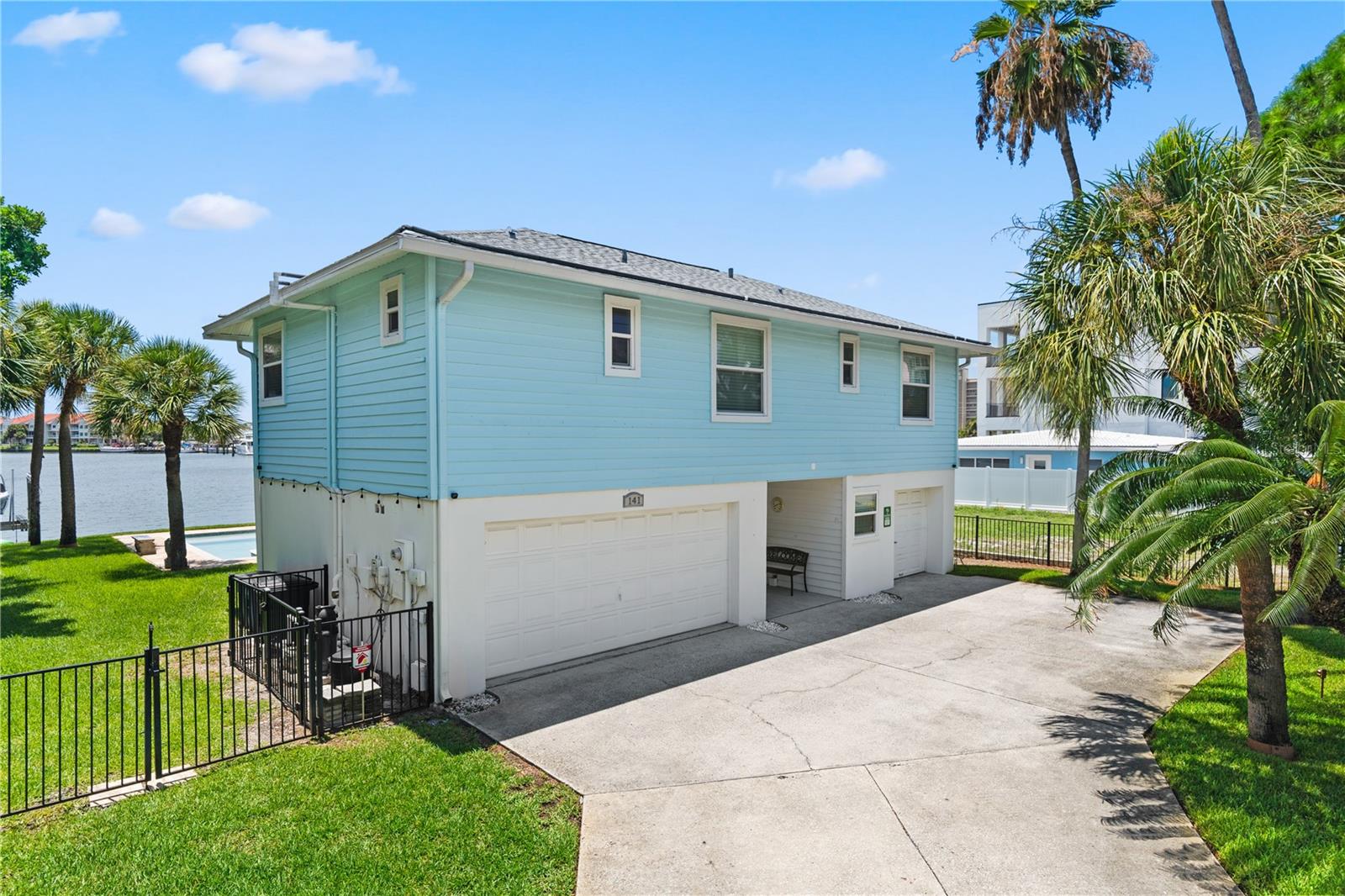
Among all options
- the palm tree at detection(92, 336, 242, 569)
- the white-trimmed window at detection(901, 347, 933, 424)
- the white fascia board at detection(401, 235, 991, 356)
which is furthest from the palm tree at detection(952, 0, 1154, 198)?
the palm tree at detection(92, 336, 242, 569)

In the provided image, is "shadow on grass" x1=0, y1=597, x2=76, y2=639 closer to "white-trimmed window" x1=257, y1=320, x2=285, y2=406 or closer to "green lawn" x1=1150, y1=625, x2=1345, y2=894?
"white-trimmed window" x1=257, y1=320, x2=285, y2=406

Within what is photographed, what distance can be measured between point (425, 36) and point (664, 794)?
A: 10407mm

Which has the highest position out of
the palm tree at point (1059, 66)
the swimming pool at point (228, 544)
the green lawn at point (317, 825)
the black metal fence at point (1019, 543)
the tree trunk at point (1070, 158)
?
the palm tree at point (1059, 66)

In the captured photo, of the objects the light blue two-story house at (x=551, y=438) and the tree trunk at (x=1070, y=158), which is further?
the tree trunk at (x=1070, y=158)

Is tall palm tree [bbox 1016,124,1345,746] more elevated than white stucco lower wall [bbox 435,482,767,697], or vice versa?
tall palm tree [bbox 1016,124,1345,746]

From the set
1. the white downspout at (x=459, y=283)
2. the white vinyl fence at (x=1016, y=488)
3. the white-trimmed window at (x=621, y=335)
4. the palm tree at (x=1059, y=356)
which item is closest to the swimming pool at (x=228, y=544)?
the white-trimmed window at (x=621, y=335)

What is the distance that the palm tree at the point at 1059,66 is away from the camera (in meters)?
14.9

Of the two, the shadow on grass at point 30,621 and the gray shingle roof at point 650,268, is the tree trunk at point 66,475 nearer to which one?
the shadow on grass at point 30,621

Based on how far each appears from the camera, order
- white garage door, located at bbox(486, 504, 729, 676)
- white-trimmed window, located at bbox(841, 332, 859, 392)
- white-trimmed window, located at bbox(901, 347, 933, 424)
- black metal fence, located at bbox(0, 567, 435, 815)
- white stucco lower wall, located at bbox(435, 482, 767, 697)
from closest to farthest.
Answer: black metal fence, located at bbox(0, 567, 435, 815), white stucco lower wall, located at bbox(435, 482, 767, 697), white garage door, located at bbox(486, 504, 729, 676), white-trimmed window, located at bbox(841, 332, 859, 392), white-trimmed window, located at bbox(901, 347, 933, 424)

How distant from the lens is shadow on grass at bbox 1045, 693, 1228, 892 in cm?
514

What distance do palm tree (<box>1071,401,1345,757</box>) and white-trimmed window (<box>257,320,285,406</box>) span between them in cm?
1252

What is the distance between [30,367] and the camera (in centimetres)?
1427

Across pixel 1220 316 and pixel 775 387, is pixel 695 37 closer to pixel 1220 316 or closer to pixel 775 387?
pixel 775 387

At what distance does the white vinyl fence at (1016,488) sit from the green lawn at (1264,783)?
2057 centimetres
